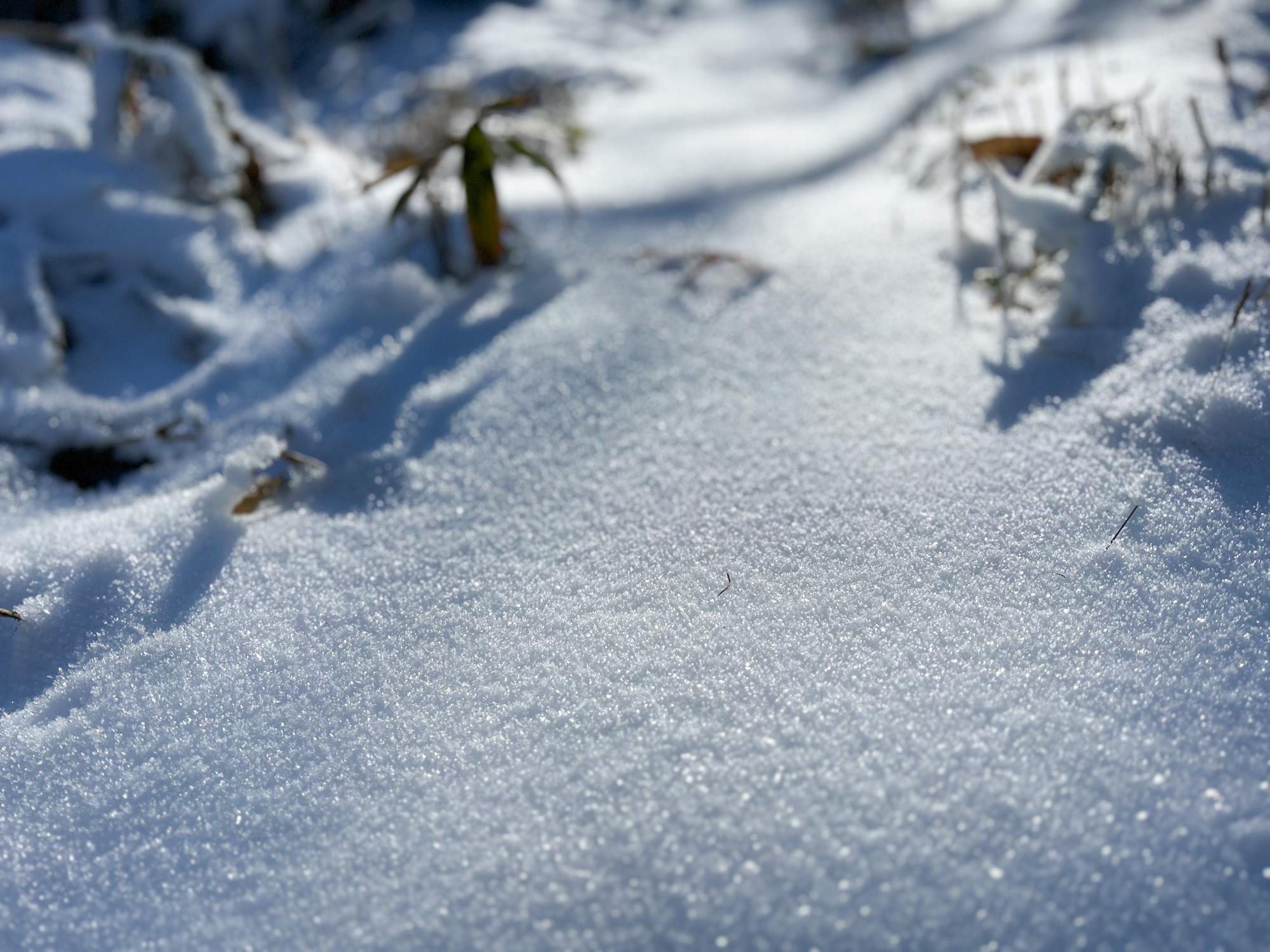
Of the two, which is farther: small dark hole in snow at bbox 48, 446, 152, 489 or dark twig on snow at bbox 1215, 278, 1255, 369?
small dark hole in snow at bbox 48, 446, 152, 489

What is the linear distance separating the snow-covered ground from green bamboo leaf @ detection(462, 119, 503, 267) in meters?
0.04

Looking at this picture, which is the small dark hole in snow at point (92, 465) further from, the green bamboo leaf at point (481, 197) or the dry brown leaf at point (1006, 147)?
the dry brown leaf at point (1006, 147)

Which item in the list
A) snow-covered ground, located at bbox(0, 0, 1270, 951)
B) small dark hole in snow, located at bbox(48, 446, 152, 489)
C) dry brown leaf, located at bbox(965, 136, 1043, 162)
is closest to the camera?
snow-covered ground, located at bbox(0, 0, 1270, 951)

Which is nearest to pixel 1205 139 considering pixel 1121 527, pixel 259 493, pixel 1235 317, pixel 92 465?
pixel 1235 317

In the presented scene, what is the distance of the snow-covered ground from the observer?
0.71 metres

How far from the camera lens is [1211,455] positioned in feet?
3.28

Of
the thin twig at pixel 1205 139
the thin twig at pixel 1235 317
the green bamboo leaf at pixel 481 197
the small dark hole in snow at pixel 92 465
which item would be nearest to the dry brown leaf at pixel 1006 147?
the thin twig at pixel 1205 139

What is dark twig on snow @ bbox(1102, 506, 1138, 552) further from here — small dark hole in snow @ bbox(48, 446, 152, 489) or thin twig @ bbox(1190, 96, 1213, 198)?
small dark hole in snow @ bbox(48, 446, 152, 489)

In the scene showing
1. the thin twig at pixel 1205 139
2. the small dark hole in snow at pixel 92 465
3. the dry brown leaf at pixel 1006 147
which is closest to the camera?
the small dark hole in snow at pixel 92 465

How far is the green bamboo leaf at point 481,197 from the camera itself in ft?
4.87

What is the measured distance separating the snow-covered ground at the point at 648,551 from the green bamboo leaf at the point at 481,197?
4cm

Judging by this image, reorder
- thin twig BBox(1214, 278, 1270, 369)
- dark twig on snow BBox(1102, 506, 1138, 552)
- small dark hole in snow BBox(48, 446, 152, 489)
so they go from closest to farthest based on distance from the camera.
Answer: dark twig on snow BBox(1102, 506, 1138, 552) < thin twig BBox(1214, 278, 1270, 369) < small dark hole in snow BBox(48, 446, 152, 489)

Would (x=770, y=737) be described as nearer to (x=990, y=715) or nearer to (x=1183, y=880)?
(x=990, y=715)

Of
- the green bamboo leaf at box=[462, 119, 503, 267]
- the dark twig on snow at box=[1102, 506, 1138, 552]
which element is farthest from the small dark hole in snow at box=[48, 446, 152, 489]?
the dark twig on snow at box=[1102, 506, 1138, 552]
